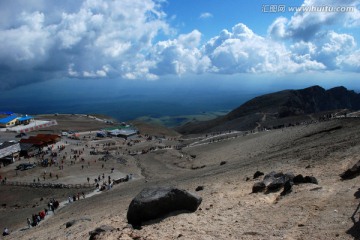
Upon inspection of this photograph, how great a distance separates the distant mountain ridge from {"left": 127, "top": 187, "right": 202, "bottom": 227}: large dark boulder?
277 feet

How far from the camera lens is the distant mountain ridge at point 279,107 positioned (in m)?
112

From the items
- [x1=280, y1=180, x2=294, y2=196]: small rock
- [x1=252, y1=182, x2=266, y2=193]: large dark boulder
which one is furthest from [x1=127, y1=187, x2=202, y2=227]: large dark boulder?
[x1=280, y1=180, x2=294, y2=196]: small rock

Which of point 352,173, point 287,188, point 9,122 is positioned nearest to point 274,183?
point 287,188

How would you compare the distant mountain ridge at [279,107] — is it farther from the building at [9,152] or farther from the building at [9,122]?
the building at [9,152]

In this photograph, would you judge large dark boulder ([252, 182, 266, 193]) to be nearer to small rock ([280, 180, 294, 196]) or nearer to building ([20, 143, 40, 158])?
small rock ([280, 180, 294, 196])

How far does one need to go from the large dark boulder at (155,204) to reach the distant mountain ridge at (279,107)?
3322 inches

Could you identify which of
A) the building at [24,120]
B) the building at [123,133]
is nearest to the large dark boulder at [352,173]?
the building at [123,133]

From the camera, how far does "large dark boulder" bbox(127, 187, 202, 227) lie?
52.9 feet

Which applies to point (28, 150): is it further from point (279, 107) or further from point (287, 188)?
point (279, 107)

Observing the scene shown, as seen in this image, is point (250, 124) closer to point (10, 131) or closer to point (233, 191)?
point (10, 131)

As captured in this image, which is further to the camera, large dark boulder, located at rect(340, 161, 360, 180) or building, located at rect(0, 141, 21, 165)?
building, located at rect(0, 141, 21, 165)

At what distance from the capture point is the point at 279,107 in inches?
4961

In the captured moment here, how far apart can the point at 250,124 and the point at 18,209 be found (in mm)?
74990

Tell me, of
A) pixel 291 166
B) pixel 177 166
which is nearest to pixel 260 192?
pixel 291 166
